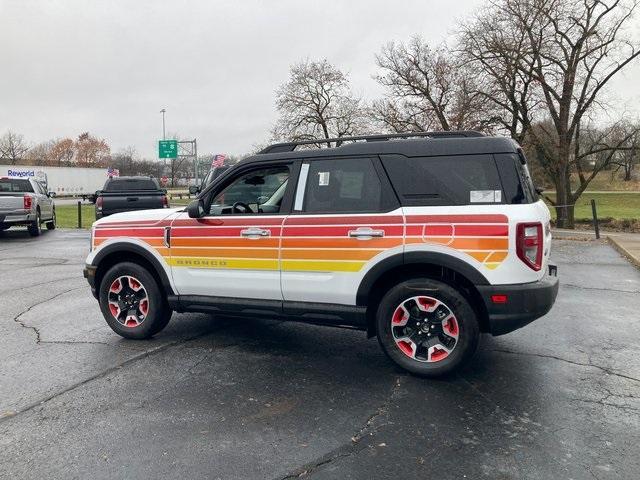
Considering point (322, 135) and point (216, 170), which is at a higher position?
point (322, 135)

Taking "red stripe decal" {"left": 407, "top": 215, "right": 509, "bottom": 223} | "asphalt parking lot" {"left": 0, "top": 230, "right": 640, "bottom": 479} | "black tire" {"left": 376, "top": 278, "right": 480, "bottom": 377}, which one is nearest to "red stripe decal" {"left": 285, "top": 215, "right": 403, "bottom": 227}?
"red stripe decal" {"left": 407, "top": 215, "right": 509, "bottom": 223}

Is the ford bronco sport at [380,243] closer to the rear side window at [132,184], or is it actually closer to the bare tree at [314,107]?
the rear side window at [132,184]

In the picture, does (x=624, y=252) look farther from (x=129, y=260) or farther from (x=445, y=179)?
(x=129, y=260)

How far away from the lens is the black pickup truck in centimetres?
1478

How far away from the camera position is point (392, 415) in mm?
3500

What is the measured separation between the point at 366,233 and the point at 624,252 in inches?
415

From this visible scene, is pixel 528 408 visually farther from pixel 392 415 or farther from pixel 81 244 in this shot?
pixel 81 244

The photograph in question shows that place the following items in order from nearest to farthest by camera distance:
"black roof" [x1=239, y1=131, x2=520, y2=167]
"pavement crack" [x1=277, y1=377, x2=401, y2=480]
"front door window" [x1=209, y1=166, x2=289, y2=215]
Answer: "pavement crack" [x1=277, y1=377, x2=401, y2=480] → "black roof" [x1=239, y1=131, x2=520, y2=167] → "front door window" [x1=209, y1=166, x2=289, y2=215]

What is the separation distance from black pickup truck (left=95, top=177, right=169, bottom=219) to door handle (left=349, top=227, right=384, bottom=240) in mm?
11978

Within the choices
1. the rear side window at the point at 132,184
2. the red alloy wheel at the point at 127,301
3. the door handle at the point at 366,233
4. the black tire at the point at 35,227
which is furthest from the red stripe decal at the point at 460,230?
the black tire at the point at 35,227

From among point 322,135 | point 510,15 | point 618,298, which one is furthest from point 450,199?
point 322,135

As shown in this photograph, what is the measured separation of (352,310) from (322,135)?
32886 mm

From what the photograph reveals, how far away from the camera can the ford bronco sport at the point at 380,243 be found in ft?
12.7

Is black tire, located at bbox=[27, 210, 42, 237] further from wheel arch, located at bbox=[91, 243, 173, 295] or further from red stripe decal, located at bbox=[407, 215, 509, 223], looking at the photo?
red stripe decal, located at bbox=[407, 215, 509, 223]
